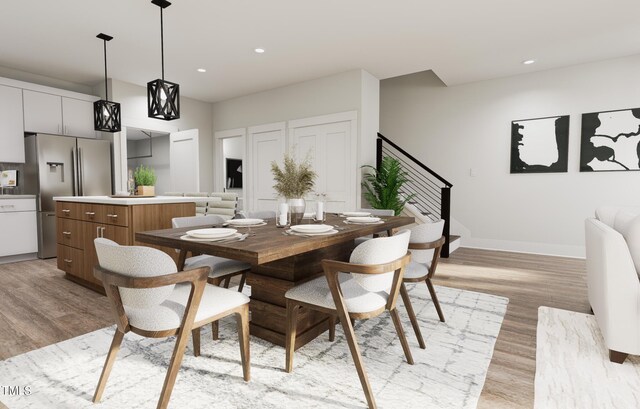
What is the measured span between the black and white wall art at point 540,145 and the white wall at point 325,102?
2.15 m

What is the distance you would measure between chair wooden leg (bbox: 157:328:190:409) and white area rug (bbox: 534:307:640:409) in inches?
62.2

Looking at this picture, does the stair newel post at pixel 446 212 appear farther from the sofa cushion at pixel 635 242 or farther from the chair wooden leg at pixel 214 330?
the chair wooden leg at pixel 214 330

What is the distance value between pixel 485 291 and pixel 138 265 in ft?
9.96

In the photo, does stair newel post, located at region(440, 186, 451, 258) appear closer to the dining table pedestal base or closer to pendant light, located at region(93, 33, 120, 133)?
the dining table pedestal base

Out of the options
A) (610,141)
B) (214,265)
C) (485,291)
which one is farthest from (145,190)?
(610,141)

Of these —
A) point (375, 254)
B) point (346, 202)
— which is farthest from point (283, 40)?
point (375, 254)

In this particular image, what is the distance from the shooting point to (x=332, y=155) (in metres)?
5.09

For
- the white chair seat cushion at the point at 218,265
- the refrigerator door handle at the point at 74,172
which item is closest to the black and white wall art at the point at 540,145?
the white chair seat cushion at the point at 218,265

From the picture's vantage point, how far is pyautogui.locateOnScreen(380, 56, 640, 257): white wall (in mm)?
4570

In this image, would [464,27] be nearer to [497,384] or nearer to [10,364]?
[497,384]

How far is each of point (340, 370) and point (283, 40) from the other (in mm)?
3490

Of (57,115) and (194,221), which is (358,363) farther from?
(57,115)

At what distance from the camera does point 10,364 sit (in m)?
1.85

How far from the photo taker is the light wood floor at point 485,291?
5.99 feet
